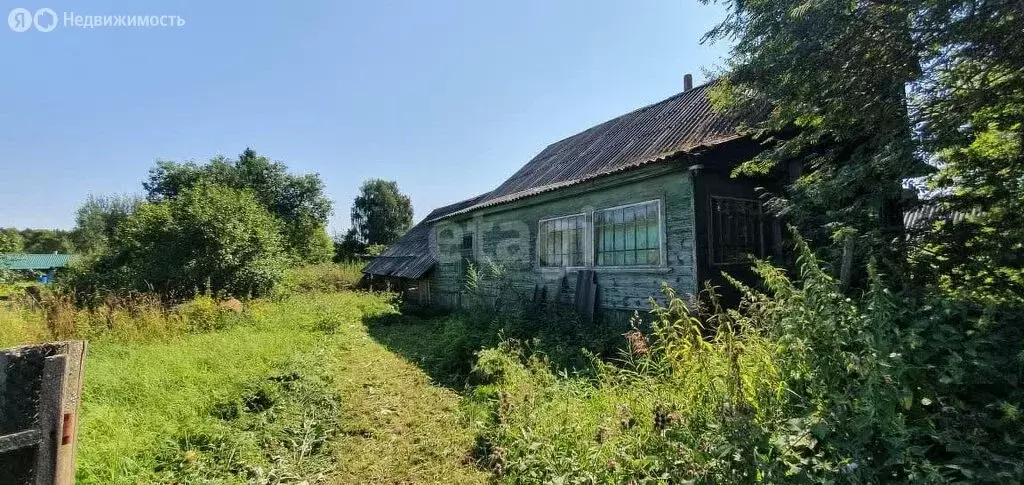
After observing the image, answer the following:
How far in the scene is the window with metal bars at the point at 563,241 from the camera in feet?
25.7

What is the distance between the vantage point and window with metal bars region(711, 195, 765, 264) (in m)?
6.04

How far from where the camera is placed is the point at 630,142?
9.29m

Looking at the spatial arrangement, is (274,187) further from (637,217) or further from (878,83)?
(878,83)

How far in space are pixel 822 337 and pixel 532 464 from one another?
2.12 metres

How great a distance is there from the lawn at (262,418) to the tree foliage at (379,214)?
28208mm

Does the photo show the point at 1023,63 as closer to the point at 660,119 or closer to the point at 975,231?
the point at 975,231

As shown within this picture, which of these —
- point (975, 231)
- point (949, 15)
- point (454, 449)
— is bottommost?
point (454, 449)

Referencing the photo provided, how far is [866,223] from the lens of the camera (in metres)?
3.86

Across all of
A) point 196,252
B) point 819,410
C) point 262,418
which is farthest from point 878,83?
point 196,252

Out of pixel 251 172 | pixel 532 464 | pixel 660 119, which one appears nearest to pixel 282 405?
pixel 532 464

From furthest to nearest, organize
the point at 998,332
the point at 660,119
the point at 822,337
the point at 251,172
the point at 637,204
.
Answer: the point at 251,172 < the point at 660,119 < the point at 637,204 < the point at 822,337 < the point at 998,332

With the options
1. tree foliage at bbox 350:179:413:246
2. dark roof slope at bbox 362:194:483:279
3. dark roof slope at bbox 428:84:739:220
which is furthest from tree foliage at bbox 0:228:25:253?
tree foliage at bbox 350:179:413:246

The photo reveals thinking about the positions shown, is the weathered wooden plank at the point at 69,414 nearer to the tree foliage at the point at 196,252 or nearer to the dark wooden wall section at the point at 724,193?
the dark wooden wall section at the point at 724,193

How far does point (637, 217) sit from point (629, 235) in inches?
13.0
